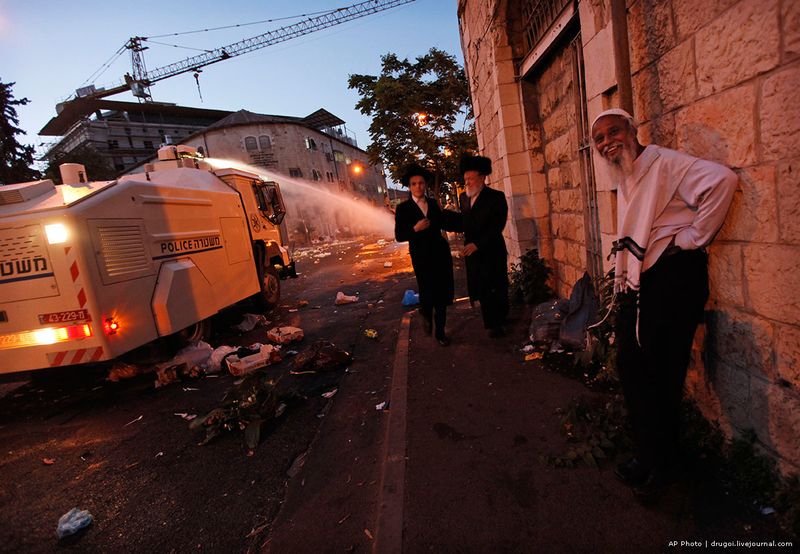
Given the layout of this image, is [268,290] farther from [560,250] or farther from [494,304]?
[560,250]

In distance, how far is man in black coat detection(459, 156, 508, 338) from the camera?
14.8 feet

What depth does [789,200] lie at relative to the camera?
1645 millimetres

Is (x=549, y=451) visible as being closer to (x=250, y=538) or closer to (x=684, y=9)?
(x=250, y=538)

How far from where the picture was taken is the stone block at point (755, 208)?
1.72 meters

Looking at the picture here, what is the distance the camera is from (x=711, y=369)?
2266mm

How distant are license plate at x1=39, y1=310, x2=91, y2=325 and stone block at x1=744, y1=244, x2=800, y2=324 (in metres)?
5.46

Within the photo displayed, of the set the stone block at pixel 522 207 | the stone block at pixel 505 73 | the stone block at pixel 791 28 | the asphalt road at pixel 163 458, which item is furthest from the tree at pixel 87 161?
the stone block at pixel 791 28

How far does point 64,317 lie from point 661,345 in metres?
5.33

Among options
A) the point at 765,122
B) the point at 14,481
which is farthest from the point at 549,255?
the point at 14,481

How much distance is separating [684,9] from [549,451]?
8.58ft

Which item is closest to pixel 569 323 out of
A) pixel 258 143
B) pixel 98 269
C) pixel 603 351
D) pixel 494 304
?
pixel 603 351

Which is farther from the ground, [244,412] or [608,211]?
[608,211]

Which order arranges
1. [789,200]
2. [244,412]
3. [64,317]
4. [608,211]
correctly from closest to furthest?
[789,200] → [608,211] → [244,412] → [64,317]

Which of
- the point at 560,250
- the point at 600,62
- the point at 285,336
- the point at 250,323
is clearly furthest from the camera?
the point at 250,323
